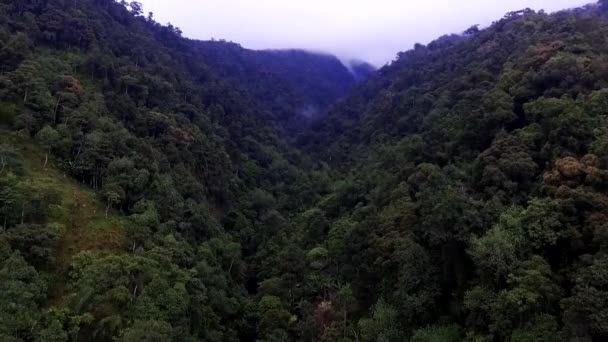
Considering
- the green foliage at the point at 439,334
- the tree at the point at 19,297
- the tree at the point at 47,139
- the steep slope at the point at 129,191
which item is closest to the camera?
the tree at the point at 19,297

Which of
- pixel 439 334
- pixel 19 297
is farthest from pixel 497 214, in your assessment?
pixel 19 297

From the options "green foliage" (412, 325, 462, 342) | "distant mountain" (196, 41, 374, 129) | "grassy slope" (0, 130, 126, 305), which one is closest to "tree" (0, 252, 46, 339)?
"grassy slope" (0, 130, 126, 305)

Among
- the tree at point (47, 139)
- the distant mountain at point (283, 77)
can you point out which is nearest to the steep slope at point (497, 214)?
the tree at point (47, 139)

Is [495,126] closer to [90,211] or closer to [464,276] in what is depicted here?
[464,276]

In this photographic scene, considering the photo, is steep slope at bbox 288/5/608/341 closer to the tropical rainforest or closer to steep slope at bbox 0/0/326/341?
the tropical rainforest

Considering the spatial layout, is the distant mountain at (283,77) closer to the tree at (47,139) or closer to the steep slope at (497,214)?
the steep slope at (497,214)

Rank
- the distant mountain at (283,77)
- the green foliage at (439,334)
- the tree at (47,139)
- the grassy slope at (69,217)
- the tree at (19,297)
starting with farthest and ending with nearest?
1. the distant mountain at (283,77)
2. the tree at (47,139)
3. the grassy slope at (69,217)
4. the green foliage at (439,334)
5. the tree at (19,297)

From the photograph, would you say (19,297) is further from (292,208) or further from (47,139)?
(292,208)
